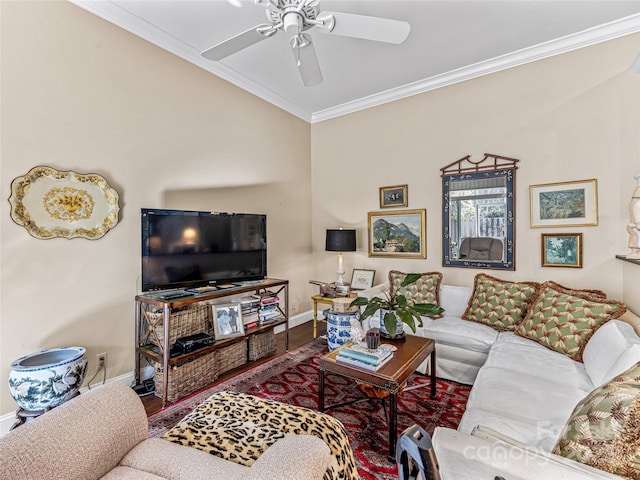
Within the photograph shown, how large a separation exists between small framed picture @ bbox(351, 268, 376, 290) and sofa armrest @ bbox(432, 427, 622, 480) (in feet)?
9.21

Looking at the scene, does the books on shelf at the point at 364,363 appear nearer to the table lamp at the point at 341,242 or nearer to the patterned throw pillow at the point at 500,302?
the patterned throw pillow at the point at 500,302

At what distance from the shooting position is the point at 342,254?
421 cm

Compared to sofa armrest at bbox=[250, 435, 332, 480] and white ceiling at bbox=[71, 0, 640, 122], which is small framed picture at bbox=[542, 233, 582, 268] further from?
sofa armrest at bbox=[250, 435, 332, 480]

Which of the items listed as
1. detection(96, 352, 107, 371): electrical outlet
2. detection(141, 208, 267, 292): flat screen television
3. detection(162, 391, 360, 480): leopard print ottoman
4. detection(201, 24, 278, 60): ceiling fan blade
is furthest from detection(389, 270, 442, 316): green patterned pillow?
detection(96, 352, 107, 371): electrical outlet

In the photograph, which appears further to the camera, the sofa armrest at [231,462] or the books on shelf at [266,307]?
the books on shelf at [266,307]

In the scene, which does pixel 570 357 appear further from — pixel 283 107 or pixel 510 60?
pixel 283 107

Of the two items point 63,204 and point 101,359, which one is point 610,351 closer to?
point 101,359

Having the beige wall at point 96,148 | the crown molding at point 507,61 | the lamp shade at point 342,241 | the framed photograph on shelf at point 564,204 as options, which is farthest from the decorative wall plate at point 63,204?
the framed photograph on shelf at point 564,204

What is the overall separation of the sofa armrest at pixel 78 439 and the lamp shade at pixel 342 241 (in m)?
2.83

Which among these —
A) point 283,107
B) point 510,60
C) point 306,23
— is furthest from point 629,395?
point 283,107

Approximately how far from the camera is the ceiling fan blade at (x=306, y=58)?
191 cm

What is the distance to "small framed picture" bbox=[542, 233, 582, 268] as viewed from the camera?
2.74m

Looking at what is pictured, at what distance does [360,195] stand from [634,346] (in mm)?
3011

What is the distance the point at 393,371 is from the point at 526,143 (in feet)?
8.85
